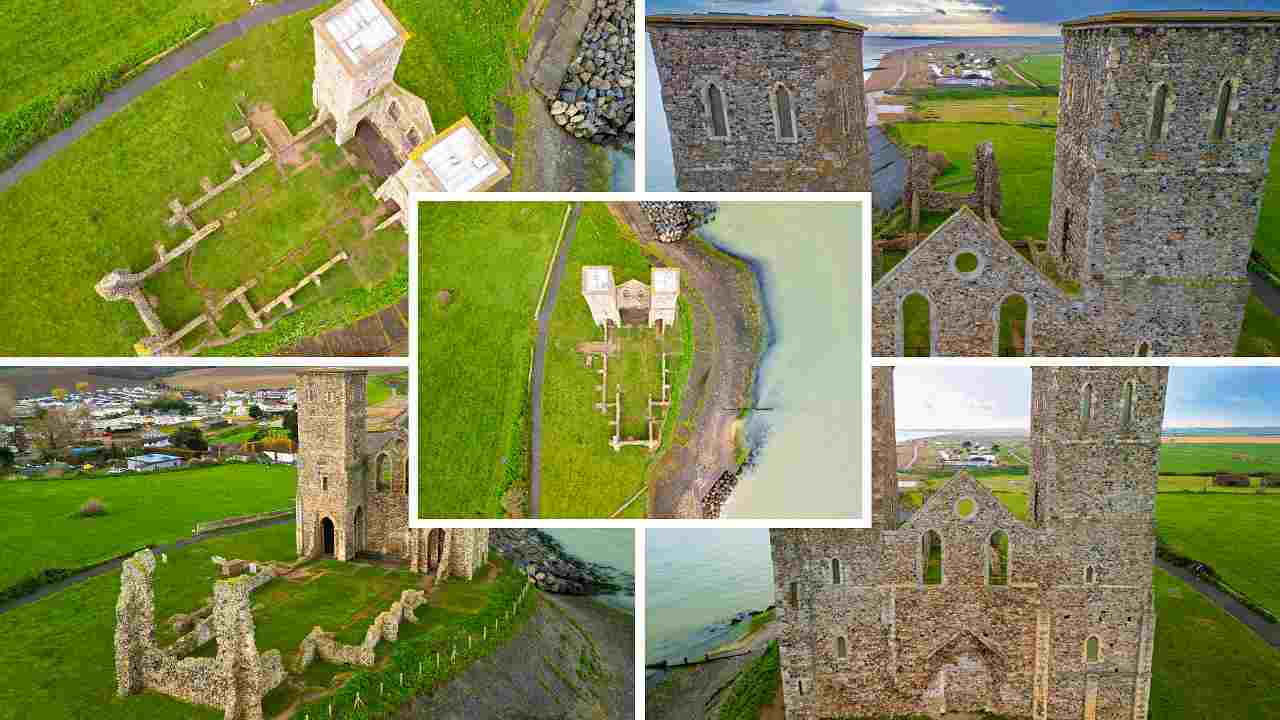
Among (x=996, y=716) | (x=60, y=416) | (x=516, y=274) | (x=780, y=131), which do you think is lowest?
(x=996, y=716)

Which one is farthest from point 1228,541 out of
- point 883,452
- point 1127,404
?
point 883,452

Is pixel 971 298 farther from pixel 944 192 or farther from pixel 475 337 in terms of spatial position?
pixel 475 337

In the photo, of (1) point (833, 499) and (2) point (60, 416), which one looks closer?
(1) point (833, 499)

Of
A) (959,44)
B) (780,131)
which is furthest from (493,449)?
(959,44)

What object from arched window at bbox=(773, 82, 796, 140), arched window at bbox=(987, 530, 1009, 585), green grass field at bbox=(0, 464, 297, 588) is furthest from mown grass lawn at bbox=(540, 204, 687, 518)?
arched window at bbox=(987, 530, 1009, 585)

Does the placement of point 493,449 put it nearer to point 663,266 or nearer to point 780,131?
point 663,266

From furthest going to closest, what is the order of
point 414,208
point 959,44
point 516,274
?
point 959,44 < point 516,274 < point 414,208

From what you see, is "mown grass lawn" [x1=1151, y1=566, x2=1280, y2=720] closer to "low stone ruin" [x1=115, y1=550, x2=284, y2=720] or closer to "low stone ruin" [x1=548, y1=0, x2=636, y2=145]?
"low stone ruin" [x1=548, y1=0, x2=636, y2=145]
